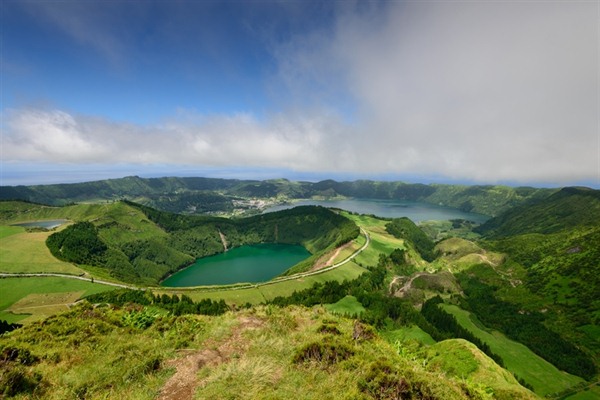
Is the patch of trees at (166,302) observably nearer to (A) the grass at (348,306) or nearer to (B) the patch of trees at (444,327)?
(A) the grass at (348,306)

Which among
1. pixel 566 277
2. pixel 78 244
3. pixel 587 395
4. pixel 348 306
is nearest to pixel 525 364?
pixel 587 395

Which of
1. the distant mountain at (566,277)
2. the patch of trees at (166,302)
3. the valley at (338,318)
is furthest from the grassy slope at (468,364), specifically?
the distant mountain at (566,277)

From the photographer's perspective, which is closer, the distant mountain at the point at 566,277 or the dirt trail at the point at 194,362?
the dirt trail at the point at 194,362

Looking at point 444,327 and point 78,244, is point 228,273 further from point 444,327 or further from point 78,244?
point 444,327

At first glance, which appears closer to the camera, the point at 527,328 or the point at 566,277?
the point at 527,328

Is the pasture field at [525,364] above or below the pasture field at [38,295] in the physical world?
below

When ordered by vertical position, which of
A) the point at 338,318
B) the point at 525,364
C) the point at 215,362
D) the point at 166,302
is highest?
the point at 215,362
